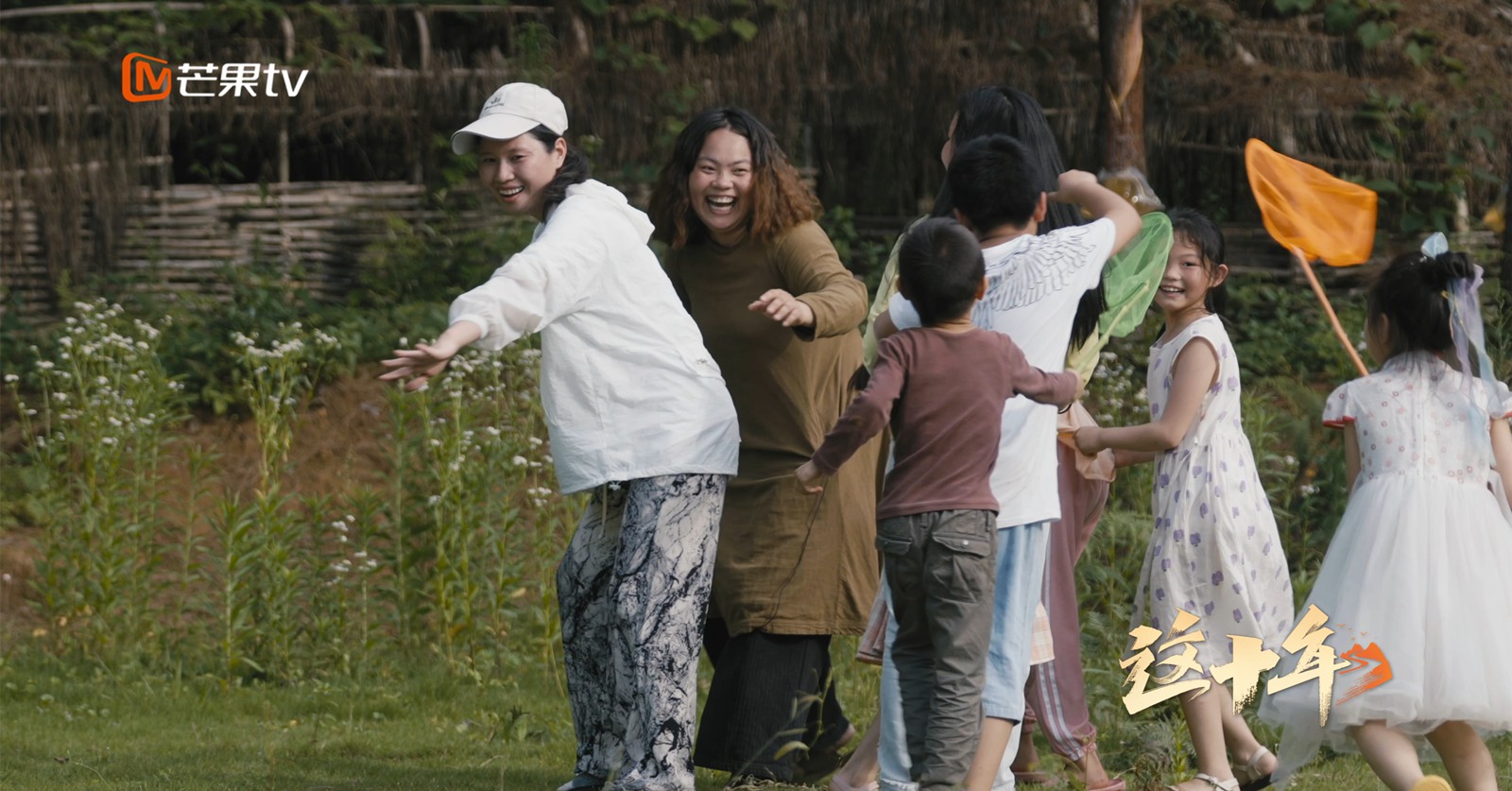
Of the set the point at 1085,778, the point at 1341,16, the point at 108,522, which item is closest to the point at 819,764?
the point at 1085,778

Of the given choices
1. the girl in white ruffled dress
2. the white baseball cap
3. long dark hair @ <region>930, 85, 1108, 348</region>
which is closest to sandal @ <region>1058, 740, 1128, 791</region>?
the girl in white ruffled dress

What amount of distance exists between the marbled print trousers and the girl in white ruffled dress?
1398 millimetres

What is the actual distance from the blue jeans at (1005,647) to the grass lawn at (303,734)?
101 cm

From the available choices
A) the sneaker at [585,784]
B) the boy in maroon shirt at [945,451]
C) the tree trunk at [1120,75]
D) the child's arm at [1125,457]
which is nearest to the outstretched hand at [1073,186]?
the boy in maroon shirt at [945,451]

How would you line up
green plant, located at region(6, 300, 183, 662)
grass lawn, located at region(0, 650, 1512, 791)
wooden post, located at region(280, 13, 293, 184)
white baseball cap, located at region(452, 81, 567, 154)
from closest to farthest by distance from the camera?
white baseball cap, located at region(452, 81, 567, 154) → grass lawn, located at region(0, 650, 1512, 791) → green plant, located at region(6, 300, 183, 662) → wooden post, located at region(280, 13, 293, 184)

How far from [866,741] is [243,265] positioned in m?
9.24

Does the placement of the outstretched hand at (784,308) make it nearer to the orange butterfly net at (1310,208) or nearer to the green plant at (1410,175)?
the orange butterfly net at (1310,208)

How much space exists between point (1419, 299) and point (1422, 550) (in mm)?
593

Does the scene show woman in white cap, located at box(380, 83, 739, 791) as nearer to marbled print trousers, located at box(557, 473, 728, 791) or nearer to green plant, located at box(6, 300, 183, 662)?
marbled print trousers, located at box(557, 473, 728, 791)

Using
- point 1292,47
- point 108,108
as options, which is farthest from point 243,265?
point 1292,47

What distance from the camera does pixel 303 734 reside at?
18.3 feet

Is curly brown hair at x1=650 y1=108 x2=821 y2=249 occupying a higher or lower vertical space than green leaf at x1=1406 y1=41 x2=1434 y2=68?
lower

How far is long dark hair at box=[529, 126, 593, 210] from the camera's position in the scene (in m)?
3.98

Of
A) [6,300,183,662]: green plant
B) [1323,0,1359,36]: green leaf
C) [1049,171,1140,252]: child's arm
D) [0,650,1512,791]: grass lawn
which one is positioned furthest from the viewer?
[1323,0,1359,36]: green leaf
